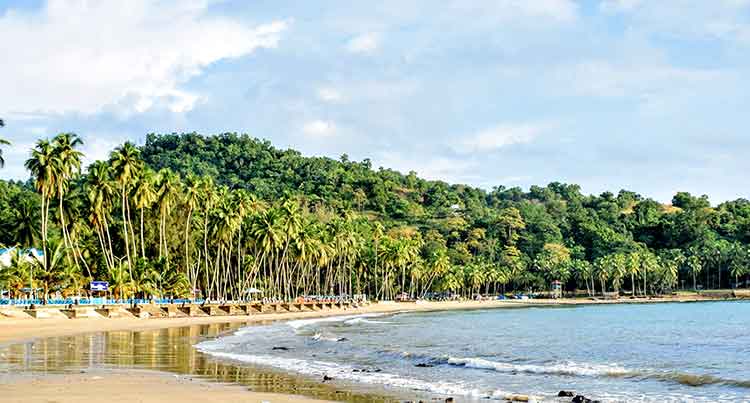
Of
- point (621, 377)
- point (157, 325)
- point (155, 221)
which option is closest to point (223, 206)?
point (155, 221)

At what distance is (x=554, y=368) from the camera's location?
100ft

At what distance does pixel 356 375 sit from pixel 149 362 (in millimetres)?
7594

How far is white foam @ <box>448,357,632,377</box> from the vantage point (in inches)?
1147

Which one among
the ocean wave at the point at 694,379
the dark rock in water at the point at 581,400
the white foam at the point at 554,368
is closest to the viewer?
the dark rock in water at the point at 581,400

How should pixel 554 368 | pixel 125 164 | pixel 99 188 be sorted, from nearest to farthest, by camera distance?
pixel 554 368, pixel 125 164, pixel 99 188

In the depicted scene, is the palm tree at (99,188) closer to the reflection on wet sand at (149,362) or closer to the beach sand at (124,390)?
the reflection on wet sand at (149,362)

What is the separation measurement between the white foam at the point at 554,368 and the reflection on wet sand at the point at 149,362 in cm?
893

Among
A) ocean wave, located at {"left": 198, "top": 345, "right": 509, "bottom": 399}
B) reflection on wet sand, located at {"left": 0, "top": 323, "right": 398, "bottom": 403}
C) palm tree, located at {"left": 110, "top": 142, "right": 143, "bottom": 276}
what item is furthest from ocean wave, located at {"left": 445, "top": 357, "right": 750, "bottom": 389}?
palm tree, located at {"left": 110, "top": 142, "right": 143, "bottom": 276}

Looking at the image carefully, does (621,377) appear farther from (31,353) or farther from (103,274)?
(103,274)

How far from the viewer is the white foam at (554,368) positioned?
95.6 feet

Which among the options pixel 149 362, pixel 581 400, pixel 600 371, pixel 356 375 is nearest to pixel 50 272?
pixel 149 362

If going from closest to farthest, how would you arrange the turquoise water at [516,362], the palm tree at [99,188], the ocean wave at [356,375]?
the ocean wave at [356,375], the turquoise water at [516,362], the palm tree at [99,188]

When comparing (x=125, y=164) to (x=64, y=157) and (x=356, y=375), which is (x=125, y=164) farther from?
(x=356, y=375)

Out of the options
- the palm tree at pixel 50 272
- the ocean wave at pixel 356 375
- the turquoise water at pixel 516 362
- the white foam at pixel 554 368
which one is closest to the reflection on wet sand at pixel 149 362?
the ocean wave at pixel 356 375
